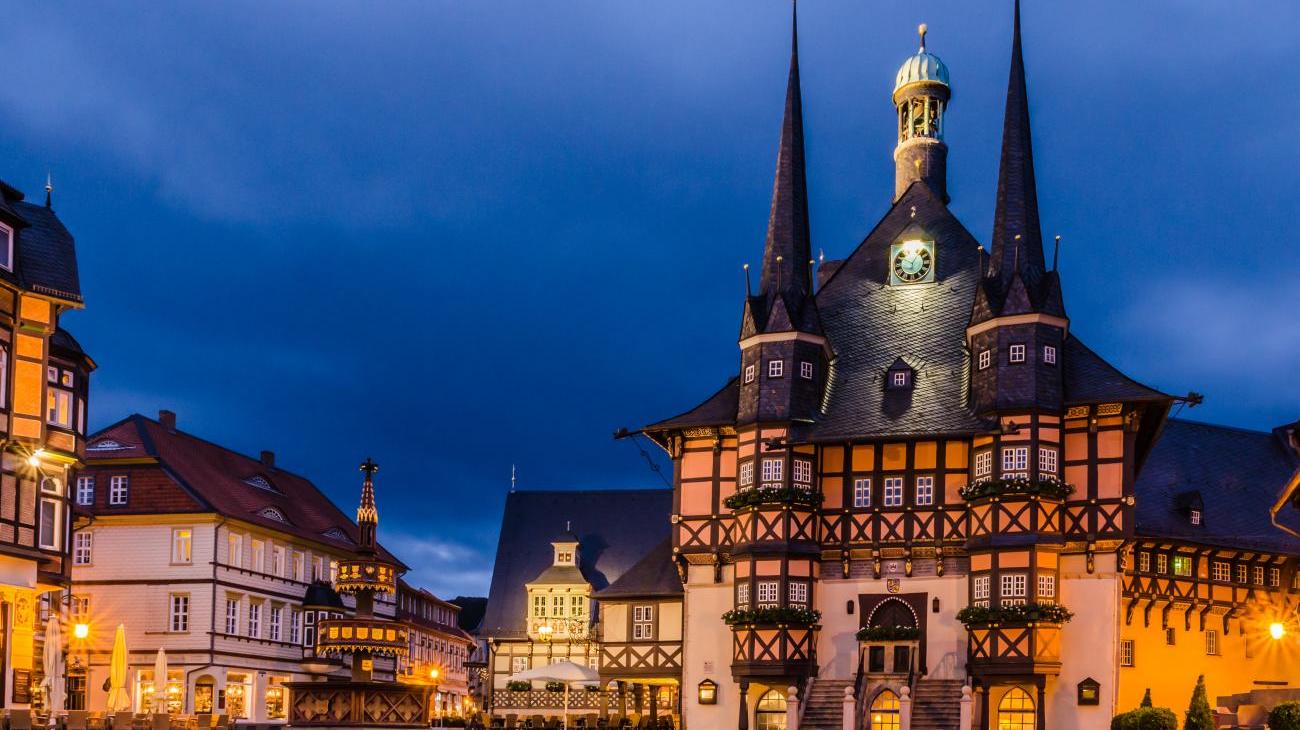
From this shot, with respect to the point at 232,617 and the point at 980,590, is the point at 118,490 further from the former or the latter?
the point at 980,590

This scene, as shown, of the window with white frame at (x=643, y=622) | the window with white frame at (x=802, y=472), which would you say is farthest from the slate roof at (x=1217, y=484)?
the window with white frame at (x=643, y=622)

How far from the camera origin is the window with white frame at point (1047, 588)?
49594 mm

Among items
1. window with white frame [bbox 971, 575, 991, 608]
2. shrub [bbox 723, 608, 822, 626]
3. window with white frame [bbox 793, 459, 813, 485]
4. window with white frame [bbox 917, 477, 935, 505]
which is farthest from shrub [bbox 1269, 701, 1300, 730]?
window with white frame [bbox 793, 459, 813, 485]

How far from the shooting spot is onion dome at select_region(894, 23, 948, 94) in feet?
214

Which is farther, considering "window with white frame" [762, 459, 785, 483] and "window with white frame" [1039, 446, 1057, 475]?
"window with white frame" [762, 459, 785, 483]

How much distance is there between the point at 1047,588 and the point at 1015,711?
3967mm

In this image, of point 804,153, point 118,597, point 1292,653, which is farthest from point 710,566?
point 118,597

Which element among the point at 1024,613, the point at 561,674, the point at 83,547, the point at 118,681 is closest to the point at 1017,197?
the point at 1024,613

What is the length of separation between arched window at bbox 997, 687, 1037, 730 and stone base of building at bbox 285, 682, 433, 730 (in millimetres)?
20501

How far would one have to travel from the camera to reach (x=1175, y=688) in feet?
175

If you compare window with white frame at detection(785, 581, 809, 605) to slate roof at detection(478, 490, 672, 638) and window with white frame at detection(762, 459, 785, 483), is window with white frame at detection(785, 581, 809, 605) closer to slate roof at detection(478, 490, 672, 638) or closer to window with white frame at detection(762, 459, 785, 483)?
window with white frame at detection(762, 459, 785, 483)

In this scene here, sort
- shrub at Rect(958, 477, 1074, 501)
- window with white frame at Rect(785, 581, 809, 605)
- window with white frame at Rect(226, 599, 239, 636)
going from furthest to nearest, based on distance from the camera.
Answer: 1. window with white frame at Rect(226, 599, 239, 636)
2. window with white frame at Rect(785, 581, 809, 605)
3. shrub at Rect(958, 477, 1074, 501)

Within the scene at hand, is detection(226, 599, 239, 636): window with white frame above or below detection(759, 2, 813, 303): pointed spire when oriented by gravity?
below

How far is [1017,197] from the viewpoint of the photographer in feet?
180
